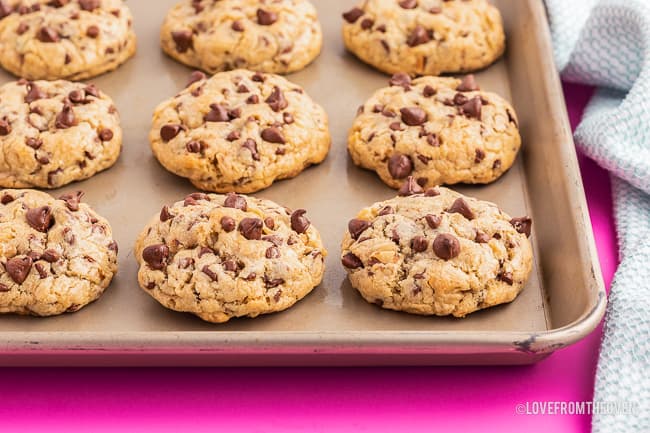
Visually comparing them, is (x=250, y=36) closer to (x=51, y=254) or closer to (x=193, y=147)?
(x=193, y=147)

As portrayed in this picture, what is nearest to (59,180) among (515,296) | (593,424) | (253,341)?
(253,341)

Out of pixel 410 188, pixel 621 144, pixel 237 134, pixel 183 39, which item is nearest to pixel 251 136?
pixel 237 134

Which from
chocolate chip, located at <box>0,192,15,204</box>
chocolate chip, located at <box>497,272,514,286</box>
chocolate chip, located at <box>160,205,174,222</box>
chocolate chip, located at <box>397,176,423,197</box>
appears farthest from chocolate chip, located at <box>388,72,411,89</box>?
chocolate chip, located at <box>0,192,15,204</box>

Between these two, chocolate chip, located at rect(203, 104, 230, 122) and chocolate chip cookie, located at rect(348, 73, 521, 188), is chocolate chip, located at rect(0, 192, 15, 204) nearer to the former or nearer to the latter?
chocolate chip, located at rect(203, 104, 230, 122)

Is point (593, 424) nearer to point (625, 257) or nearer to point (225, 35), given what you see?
point (625, 257)

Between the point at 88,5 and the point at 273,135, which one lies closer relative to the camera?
the point at 273,135
